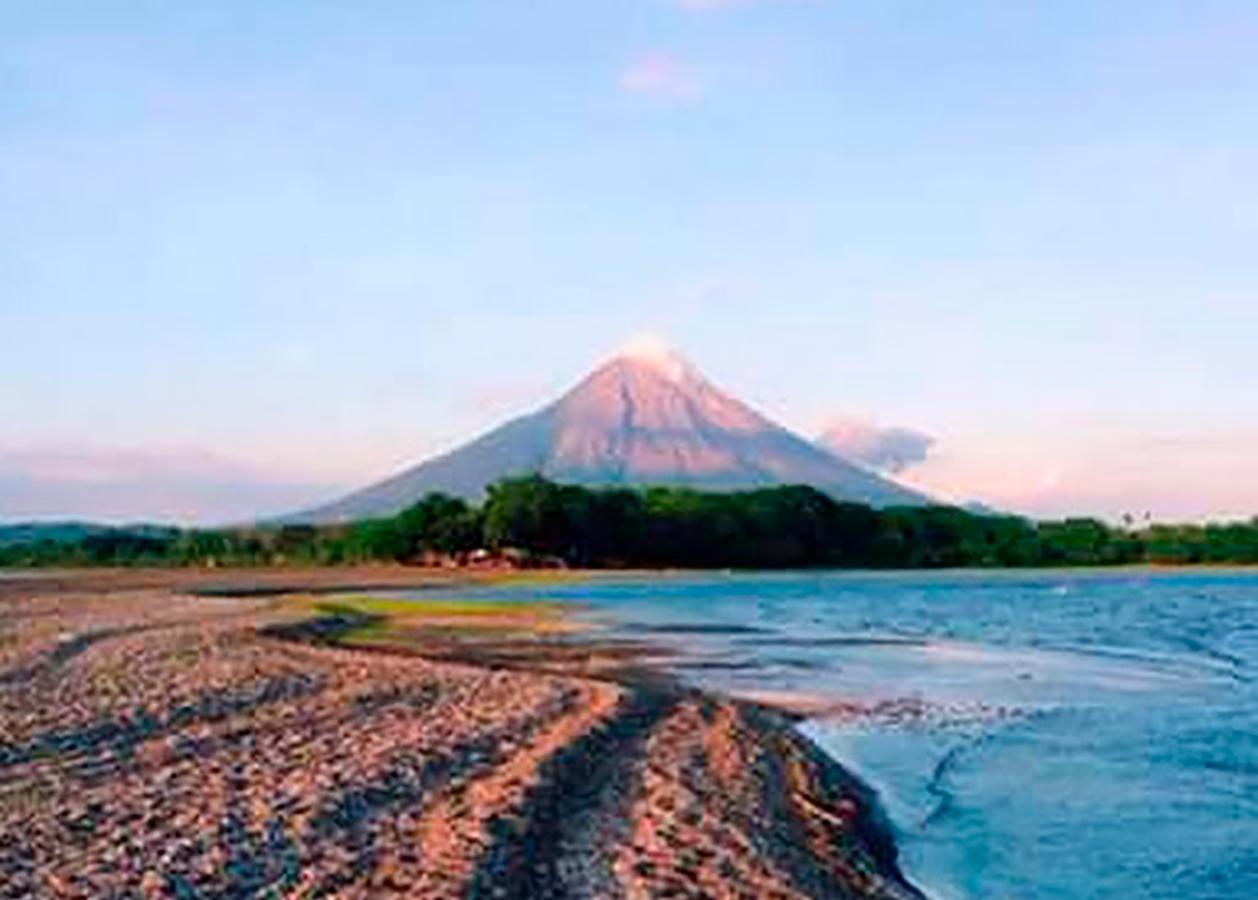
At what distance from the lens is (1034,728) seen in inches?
1191

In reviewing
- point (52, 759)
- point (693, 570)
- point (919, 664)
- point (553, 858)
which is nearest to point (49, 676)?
point (52, 759)

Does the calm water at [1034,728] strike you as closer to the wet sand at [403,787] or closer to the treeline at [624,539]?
the wet sand at [403,787]

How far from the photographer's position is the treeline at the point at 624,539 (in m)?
160

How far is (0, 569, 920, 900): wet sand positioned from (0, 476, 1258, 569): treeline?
125629 millimetres

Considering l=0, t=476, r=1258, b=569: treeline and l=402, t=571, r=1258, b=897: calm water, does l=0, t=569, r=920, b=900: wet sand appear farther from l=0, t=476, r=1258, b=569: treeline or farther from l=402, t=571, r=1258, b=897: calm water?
l=0, t=476, r=1258, b=569: treeline

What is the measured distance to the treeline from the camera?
527 ft

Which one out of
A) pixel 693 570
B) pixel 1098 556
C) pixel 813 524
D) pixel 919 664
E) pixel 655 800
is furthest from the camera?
pixel 1098 556

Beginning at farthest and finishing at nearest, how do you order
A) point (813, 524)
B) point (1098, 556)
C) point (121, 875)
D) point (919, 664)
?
1. point (1098, 556)
2. point (813, 524)
3. point (919, 664)
4. point (121, 875)

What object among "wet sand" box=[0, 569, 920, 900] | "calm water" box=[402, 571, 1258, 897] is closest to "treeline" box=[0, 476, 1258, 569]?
"calm water" box=[402, 571, 1258, 897]

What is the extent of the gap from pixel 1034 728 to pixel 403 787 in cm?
1576

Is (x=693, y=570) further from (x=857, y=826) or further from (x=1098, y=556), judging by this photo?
(x=857, y=826)

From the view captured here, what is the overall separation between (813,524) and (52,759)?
163930 millimetres

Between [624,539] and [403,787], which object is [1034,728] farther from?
[624,539]

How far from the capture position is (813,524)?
181 meters
